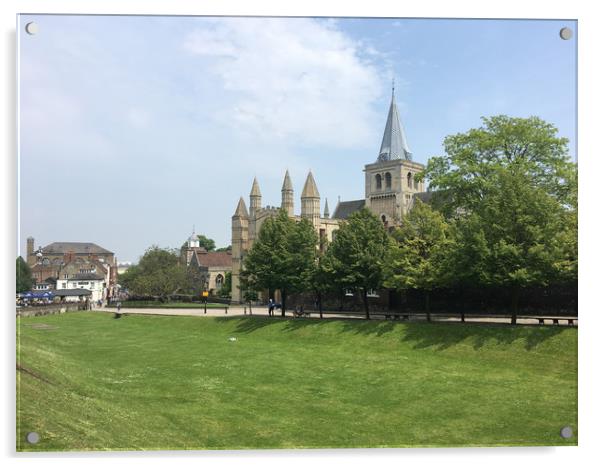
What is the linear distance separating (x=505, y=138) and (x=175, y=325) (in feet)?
82.3

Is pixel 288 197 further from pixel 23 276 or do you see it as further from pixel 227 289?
pixel 23 276

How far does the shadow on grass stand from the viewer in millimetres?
26047

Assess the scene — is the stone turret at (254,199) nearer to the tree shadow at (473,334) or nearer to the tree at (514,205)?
the tree at (514,205)

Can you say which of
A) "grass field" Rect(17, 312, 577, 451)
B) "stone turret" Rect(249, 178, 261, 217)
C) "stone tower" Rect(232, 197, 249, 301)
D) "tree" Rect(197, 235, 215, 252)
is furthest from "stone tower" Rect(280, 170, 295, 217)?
"tree" Rect(197, 235, 215, 252)

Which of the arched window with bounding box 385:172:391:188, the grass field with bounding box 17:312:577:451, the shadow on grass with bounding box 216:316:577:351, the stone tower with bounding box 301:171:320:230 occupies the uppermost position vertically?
the arched window with bounding box 385:172:391:188

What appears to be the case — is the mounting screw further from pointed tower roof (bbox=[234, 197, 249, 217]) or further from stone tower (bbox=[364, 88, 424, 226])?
pointed tower roof (bbox=[234, 197, 249, 217])

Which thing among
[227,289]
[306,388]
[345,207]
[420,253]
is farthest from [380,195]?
[306,388]

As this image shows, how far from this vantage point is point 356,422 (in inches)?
728

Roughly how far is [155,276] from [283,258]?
3262 cm

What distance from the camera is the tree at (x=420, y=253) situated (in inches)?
1277

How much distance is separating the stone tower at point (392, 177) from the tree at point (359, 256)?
34575 millimetres

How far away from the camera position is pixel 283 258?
42.8m

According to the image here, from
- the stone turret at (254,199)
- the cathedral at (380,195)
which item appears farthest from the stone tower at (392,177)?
the stone turret at (254,199)

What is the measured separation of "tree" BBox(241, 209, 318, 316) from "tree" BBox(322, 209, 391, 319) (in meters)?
2.96
